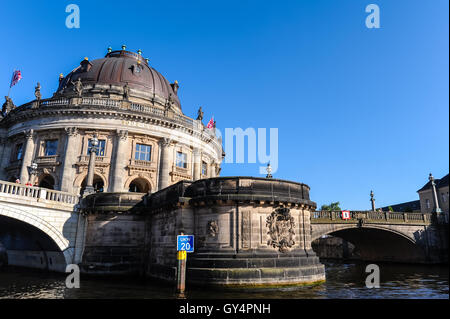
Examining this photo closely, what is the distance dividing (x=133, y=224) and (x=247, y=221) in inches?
366

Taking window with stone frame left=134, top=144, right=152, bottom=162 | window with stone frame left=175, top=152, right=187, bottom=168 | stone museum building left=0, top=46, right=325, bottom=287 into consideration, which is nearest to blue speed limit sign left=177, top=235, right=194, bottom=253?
stone museum building left=0, top=46, right=325, bottom=287

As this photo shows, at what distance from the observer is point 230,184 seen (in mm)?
17516

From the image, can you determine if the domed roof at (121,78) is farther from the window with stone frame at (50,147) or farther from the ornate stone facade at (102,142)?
the window with stone frame at (50,147)

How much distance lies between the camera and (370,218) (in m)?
33.9

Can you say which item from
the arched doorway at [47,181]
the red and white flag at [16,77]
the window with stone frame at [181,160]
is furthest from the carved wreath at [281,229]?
the red and white flag at [16,77]

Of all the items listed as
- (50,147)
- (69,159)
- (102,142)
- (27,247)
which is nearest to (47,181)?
(50,147)

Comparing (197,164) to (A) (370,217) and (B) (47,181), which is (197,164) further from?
(A) (370,217)

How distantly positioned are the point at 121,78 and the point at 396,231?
3621 cm

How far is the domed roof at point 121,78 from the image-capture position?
36.1m

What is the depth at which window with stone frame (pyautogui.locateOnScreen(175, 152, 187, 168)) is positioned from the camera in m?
33.9

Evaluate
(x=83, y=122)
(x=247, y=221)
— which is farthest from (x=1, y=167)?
(x=247, y=221)

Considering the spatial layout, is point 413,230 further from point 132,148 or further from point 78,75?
point 78,75

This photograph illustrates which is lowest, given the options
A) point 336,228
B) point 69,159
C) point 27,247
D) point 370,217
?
point 27,247

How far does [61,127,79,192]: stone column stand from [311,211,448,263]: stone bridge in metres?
24.2
